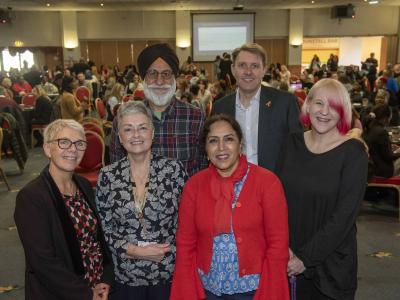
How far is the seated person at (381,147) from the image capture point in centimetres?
518

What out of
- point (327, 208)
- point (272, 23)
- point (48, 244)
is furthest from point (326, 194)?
point (272, 23)

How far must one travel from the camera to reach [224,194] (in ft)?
6.30

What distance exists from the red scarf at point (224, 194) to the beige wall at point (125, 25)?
1917 centimetres

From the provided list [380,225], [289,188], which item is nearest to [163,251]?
[289,188]

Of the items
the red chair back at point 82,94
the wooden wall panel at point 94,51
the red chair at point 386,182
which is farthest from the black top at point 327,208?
the wooden wall panel at point 94,51

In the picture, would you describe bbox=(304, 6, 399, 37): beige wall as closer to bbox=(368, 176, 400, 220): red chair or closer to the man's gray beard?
bbox=(368, 176, 400, 220): red chair

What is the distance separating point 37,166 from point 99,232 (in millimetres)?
6547

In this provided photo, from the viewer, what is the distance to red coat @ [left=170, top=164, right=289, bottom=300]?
1894 mm

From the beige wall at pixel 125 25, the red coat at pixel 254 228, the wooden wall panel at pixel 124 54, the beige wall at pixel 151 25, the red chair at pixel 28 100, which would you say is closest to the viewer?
Result: the red coat at pixel 254 228

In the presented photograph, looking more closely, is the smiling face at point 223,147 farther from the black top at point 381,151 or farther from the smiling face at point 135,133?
the black top at point 381,151

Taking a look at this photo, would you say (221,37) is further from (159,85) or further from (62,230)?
(62,230)

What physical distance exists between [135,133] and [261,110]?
89cm

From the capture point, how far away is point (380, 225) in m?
5.19

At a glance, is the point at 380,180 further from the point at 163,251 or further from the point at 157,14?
the point at 157,14
